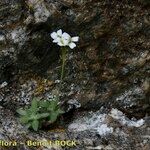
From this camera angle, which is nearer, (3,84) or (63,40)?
(63,40)

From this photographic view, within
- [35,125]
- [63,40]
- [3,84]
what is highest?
[63,40]

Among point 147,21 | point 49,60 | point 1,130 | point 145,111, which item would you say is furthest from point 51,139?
point 147,21

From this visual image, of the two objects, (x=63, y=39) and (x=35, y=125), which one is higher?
(x=63, y=39)

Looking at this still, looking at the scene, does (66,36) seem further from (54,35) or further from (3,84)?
(3,84)

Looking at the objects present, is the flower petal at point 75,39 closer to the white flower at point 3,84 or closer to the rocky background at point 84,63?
the rocky background at point 84,63

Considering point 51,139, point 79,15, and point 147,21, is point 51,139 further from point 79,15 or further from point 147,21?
point 147,21

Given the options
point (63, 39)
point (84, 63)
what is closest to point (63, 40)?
point (63, 39)

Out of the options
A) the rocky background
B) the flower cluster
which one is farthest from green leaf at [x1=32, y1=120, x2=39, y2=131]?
the flower cluster
